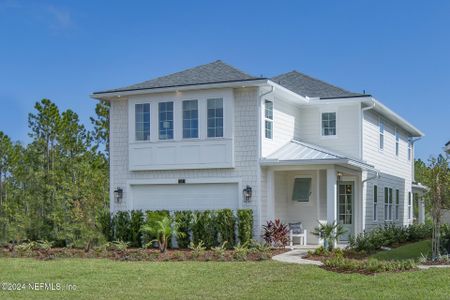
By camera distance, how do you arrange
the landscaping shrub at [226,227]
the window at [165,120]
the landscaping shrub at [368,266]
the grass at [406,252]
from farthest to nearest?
the window at [165,120] < the landscaping shrub at [226,227] < the grass at [406,252] < the landscaping shrub at [368,266]

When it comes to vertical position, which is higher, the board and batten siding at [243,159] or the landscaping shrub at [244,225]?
the board and batten siding at [243,159]

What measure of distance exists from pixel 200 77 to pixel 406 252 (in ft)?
26.4

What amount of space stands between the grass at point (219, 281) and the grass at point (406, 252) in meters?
3.61

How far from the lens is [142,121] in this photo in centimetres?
2078

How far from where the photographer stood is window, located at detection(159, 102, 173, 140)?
2039cm

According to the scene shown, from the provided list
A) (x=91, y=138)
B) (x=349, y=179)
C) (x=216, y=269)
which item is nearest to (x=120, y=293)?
(x=216, y=269)

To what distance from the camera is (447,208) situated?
16.9 metres

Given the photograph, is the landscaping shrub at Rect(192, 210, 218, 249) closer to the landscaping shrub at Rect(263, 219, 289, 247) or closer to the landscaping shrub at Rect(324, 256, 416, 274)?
the landscaping shrub at Rect(263, 219, 289, 247)

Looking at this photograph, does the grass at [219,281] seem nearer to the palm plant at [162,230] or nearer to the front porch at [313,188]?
the palm plant at [162,230]

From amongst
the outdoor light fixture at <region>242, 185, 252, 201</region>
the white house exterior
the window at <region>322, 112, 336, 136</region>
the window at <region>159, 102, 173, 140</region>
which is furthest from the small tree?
the window at <region>159, 102, 173, 140</region>

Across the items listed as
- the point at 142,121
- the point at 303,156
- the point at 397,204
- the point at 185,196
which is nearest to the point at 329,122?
the point at 303,156

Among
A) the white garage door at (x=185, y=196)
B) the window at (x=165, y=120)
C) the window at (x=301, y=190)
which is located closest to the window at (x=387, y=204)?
the window at (x=301, y=190)

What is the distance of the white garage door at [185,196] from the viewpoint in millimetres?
20078

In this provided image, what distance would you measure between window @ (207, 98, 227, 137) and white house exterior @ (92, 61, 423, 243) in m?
0.03
